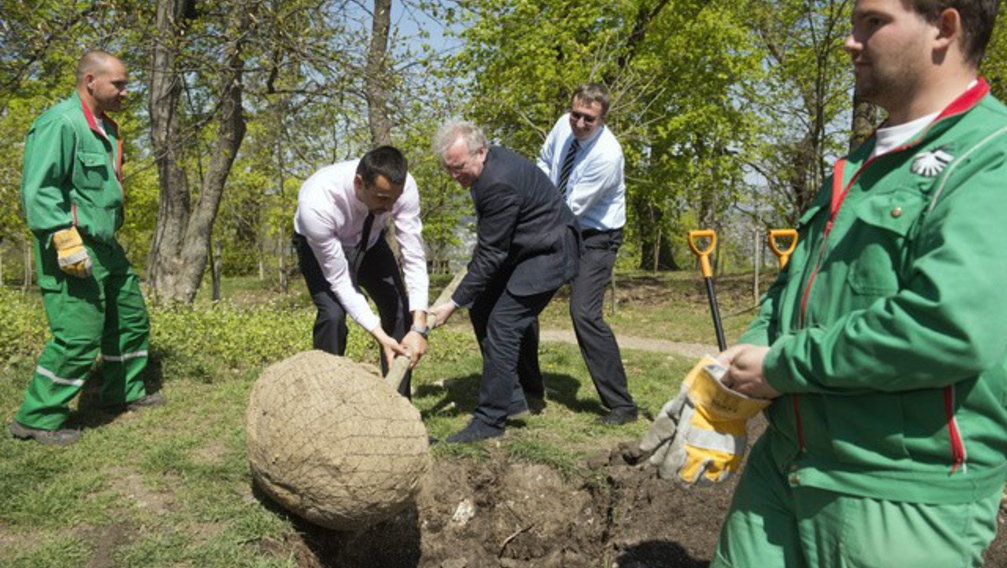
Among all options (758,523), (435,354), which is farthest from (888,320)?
(435,354)

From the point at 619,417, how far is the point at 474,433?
1.13 metres

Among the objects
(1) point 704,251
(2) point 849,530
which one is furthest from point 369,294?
(2) point 849,530

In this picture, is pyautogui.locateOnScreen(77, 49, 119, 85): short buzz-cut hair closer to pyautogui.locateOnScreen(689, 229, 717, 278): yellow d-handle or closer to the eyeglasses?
the eyeglasses

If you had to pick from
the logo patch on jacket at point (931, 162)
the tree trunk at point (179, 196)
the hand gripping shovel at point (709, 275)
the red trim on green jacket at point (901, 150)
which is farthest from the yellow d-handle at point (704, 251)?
the tree trunk at point (179, 196)

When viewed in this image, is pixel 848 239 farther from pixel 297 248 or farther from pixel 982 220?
pixel 297 248

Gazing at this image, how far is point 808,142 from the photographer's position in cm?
1622

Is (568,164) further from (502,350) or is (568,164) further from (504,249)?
(502,350)

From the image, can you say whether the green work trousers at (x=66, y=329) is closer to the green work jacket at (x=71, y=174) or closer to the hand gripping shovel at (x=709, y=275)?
the green work jacket at (x=71, y=174)

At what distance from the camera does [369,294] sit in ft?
15.8

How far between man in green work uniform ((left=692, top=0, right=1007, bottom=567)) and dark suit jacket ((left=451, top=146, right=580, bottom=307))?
2582 millimetres

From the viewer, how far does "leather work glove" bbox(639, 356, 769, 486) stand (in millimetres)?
2012

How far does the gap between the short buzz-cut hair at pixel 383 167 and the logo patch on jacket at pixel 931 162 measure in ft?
9.03

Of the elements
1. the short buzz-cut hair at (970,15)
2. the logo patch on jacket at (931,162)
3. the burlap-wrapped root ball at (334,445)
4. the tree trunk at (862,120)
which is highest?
the tree trunk at (862,120)

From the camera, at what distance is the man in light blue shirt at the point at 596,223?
199 inches
